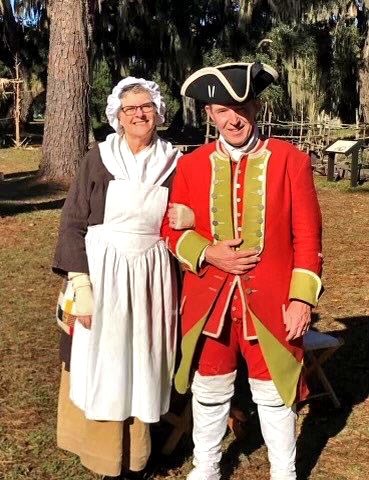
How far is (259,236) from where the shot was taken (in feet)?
8.74

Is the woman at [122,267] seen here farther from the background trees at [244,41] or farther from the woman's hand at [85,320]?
the background trees at [244,41]

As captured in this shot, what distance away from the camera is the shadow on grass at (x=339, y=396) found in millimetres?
3665

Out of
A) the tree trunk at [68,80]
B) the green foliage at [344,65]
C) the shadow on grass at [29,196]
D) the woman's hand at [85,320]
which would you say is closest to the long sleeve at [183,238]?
the woman's hand at [85,320]

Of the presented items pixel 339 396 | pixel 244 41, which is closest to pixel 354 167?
pixel 339 396

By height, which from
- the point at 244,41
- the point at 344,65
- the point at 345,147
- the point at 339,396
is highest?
the point at 244,41

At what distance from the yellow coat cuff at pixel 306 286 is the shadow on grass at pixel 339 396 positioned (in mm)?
1209

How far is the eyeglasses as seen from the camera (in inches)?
111

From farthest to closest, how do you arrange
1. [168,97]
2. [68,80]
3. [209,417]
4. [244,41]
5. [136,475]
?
1. [168,97]
2. [244,41]
3. [68,80]
4. [136,475]
5. [209,417]

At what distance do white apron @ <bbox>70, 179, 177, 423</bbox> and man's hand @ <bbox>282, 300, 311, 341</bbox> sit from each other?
0.51m

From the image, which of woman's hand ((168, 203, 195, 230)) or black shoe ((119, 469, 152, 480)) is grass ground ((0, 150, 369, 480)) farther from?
woman's hand ((168, 203, 195, 230))

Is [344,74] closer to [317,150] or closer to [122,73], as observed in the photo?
[317,150]

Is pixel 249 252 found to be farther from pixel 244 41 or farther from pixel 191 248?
pixel 244 41

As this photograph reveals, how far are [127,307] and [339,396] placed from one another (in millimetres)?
2014

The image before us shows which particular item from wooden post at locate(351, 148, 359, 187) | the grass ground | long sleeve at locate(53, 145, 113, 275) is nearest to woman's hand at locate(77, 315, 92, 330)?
long sleeve at locate(53, 145, 113, 275)
